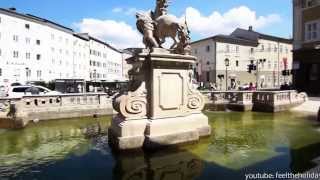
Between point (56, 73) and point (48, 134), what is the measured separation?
170 ft

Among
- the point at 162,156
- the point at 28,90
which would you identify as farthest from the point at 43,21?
the point at 162,156

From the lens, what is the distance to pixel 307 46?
33188mm

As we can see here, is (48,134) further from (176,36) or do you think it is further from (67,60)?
(67,60)

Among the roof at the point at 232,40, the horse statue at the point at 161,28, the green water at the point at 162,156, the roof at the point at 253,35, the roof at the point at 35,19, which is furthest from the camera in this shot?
the roof at the point at 253,35

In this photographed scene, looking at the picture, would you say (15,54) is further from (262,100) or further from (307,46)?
(262,100)

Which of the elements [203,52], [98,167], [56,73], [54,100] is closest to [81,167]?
[98,167]

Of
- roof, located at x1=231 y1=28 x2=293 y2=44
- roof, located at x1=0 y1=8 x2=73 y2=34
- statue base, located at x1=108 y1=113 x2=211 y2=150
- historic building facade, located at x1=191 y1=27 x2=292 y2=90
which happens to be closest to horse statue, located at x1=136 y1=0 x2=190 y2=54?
statue base, located at x1=108 y1=113 x2=211 y2=150

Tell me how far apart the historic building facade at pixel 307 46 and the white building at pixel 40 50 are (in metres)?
35.1

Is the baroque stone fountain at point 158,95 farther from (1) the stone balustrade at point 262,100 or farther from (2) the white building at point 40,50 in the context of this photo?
(2) the white building at point 40,50

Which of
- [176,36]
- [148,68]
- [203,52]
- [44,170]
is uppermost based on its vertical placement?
[203,52]

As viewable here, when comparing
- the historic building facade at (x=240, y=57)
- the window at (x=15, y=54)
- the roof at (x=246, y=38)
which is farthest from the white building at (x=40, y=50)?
the roof at (x=246, y=38)

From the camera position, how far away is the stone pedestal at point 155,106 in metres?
9.16

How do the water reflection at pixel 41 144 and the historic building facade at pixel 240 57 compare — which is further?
the historic building facade at pixel 240 57

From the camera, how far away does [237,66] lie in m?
71.2
